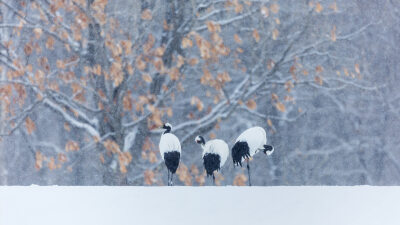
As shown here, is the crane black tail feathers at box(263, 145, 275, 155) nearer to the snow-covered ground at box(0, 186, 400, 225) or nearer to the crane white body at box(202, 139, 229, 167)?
the crane white body at box(202, 139, 229, 167)

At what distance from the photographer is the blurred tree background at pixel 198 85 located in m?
2.75

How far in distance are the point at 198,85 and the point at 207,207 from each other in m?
0.87

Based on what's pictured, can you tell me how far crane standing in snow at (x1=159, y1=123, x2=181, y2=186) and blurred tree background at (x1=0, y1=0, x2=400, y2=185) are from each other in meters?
0.10

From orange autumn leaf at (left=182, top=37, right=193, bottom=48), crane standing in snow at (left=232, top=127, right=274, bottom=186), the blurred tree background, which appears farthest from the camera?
orange autumn leaf at (left=182, top=37, right=193, bottom=48)

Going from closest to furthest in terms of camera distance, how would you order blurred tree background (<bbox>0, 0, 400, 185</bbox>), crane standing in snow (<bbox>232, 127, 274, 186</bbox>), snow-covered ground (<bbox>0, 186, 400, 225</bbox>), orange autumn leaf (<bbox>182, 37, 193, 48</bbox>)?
snow-covered ground (<bbox>0, 186, 400, 225</bbox>)
crane standing in snow (<bbox>232, 127, 274, 186</bbox>)
blurred tree background (<bbox>0, 0, 400, 185</bbox>)
orange autumn leaf (<bbox>182, 37, 193, 48</bbox>)

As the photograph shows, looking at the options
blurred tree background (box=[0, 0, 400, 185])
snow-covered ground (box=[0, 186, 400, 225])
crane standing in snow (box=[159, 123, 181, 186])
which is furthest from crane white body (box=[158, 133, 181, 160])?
snow-covered ground (box=[0, 186, 400, 225])

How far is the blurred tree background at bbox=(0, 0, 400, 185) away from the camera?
275cm

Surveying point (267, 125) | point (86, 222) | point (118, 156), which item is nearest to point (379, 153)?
point (267, 125)

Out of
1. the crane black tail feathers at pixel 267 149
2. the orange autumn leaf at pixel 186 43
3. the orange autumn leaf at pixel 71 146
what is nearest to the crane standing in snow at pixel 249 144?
the crane black tail feathers at pixel 267 149

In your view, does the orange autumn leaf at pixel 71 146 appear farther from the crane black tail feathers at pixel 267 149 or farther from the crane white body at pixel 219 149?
the crane black tail feathers at pixel 267 149

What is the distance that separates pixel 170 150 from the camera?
8.42 feet

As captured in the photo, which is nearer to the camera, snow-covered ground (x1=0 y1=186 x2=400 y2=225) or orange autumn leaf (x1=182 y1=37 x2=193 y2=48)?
snow-covered ground (x1=0 y1=186 x2=400 y2=225)

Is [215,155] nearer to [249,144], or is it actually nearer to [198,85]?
[249,144]

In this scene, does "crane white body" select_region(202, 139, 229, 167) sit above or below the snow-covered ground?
above
